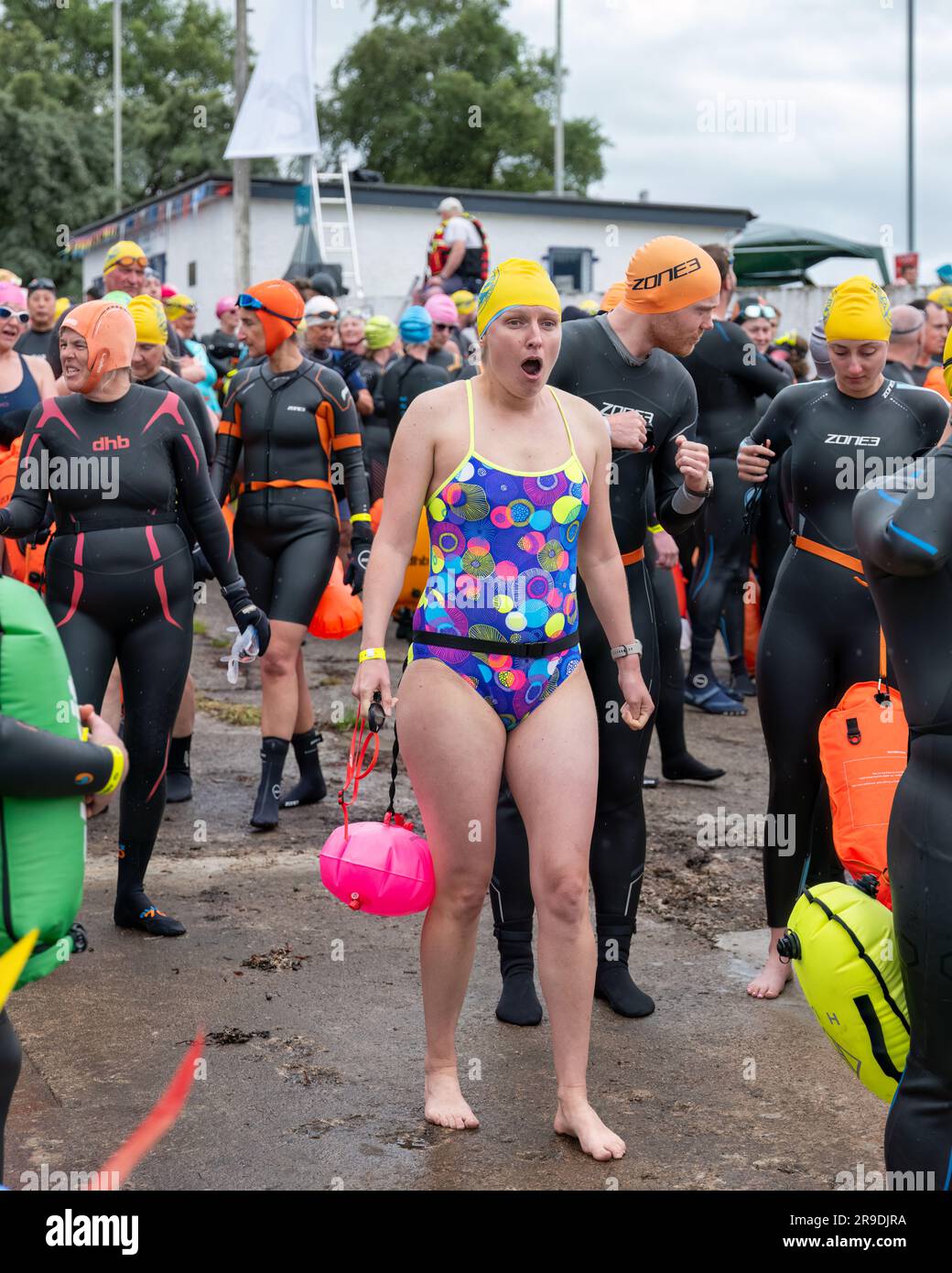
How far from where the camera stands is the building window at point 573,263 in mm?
30766

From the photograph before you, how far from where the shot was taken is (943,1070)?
270 centimetres

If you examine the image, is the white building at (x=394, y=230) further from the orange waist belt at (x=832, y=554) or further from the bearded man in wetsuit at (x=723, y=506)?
the orange waist belt at (x=832, y=554)

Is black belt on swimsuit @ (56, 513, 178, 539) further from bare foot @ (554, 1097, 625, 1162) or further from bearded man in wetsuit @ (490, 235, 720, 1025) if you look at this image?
bare foot @ (554, 1097, 625, 1162)

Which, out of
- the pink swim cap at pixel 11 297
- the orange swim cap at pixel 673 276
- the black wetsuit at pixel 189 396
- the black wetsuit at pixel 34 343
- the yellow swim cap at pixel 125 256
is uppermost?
the yellow swim cap at pixel 125 256

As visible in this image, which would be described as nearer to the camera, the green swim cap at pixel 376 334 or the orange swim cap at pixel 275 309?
the orange swim cap at pixel 275 309

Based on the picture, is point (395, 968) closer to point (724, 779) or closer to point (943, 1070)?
point (943, 1070)

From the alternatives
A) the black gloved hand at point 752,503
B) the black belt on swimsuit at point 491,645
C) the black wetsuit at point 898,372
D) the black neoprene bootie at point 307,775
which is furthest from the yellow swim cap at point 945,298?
the black belt on swimsuit at point 491,645

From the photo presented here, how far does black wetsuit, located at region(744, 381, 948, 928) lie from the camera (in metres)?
4.67

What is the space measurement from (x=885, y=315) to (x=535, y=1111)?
260cm

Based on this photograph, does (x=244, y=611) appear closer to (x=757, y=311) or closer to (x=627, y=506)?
(x=627, y=506)

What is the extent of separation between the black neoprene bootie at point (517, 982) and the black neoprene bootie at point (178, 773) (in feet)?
9.30

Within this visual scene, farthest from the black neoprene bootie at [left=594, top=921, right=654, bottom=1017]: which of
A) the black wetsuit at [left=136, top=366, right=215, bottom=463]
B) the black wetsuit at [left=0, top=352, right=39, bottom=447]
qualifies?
the black wetsuit at [left=0, top=352, right=39, bottom=447]

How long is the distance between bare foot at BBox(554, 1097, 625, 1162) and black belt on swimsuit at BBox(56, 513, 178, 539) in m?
2.50
